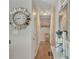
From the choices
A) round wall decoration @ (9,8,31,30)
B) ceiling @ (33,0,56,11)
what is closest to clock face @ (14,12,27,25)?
round wall decoration @ (9,8,31,30)

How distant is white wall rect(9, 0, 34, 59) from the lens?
439cm

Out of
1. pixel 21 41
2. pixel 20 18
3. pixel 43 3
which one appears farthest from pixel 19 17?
pixel 43 3

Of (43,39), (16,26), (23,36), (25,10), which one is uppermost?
(25,10)

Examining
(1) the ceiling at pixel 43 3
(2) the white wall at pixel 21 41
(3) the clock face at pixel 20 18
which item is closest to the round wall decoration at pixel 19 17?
(3) the clock face at pixel 20 18

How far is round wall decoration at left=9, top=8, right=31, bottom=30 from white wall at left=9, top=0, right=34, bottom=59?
14 centimetres

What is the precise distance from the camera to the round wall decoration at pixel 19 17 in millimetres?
4301

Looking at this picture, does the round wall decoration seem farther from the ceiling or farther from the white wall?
the ceiling

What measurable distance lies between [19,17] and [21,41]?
70 centimetres

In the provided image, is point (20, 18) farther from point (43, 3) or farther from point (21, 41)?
point (43, 3)
